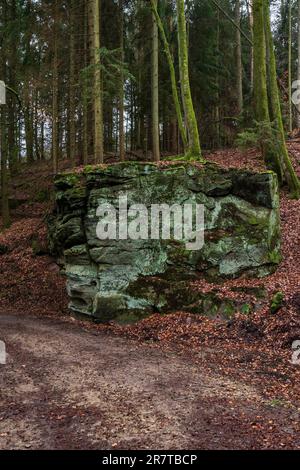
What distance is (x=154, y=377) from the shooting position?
7.15 m

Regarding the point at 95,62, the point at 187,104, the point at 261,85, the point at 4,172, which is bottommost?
the point at 4,172

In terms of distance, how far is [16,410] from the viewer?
589 cm

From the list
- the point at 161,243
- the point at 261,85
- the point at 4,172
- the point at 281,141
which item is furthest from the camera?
Result: the point at 4,172

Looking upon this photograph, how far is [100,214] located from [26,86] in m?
11.2

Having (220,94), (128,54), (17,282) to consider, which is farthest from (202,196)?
(220,94)

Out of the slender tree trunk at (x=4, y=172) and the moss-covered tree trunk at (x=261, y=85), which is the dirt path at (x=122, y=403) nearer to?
the moss-covered tree trunk at (x=261, y=85)

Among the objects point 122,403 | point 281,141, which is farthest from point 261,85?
point 122,403

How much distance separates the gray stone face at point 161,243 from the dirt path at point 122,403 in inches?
84.4

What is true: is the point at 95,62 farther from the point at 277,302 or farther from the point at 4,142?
the point at 277,302

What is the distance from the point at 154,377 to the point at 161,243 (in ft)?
15.5

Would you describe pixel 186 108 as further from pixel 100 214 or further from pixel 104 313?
pixel 104 313

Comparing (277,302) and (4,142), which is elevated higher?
(4,142)

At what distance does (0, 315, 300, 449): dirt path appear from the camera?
5.02m

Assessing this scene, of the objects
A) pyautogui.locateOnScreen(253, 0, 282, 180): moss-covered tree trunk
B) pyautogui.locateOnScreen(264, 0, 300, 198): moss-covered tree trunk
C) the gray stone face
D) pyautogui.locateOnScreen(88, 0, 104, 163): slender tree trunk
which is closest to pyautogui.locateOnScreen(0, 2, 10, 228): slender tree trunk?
pyautogui.locateOnScreen(88, 0, 104, 163): slender tree trunk
